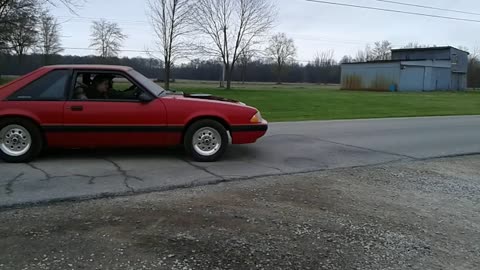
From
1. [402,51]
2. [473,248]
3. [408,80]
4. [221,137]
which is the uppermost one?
[402,51]

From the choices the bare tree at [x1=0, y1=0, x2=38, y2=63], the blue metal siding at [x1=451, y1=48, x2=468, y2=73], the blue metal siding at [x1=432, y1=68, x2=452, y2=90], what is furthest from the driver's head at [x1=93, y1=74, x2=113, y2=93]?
the blue metal siding at [x1=451, y1=48, x2=468, y2=73]

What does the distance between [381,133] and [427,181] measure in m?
5.13

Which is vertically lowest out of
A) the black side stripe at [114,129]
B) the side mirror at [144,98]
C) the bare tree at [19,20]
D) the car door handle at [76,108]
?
the black side stripe at [114,129]

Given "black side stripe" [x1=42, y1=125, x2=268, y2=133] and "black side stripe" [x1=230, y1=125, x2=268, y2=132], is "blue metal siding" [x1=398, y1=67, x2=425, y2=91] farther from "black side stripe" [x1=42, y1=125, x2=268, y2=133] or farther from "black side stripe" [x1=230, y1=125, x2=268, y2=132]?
"black side stripe" [x1=42, y1=125, x2=268, y2=133]

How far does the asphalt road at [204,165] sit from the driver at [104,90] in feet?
3.43

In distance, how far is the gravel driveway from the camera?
3350mm

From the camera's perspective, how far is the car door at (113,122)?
6453mm

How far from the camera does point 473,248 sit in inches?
148

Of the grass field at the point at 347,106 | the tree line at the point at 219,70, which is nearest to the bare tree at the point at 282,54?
the tree line at the point at 219,70

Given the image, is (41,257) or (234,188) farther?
(234,188)

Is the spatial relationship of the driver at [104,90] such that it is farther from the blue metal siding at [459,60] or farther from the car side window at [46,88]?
the blue metal siding at [459,60]

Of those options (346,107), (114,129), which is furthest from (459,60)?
(114,129)

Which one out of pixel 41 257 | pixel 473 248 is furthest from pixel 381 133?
pixel 41 257

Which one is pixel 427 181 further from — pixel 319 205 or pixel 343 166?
pixel 319 205
